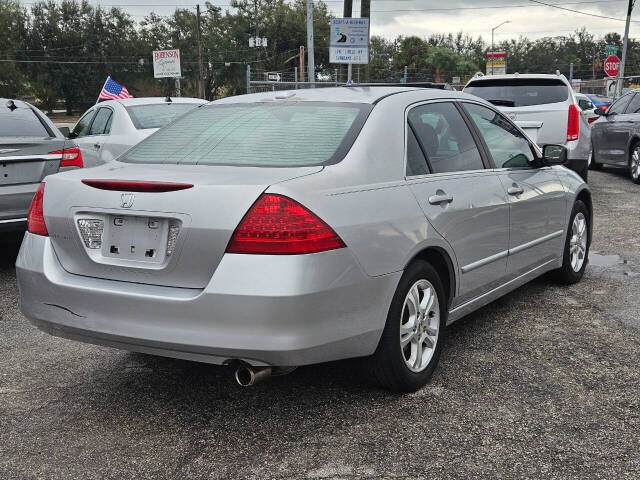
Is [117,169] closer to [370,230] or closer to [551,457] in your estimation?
[370,230]

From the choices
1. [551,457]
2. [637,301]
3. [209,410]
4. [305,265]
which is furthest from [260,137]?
[637,301]

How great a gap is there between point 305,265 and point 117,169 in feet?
3.96

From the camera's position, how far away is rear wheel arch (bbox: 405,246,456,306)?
3.77 m

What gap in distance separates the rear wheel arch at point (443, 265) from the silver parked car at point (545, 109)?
→ 6.17 meters

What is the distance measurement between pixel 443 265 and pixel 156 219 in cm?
159

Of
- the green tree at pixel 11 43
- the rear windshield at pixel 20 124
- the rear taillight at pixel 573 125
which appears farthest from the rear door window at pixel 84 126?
the green tree at pixel 11 43

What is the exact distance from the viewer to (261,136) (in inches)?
147

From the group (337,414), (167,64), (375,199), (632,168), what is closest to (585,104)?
(632,168)

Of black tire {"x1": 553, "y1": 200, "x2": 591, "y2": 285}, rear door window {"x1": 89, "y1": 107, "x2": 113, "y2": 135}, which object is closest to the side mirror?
black tire {"x1": 553, "y1": 200, "x2": 591, "y2": 285}

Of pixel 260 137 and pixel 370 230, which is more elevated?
pixel 260 137

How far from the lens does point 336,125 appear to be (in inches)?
146

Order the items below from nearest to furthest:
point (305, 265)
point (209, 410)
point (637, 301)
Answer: point (305, 265) < point (209, 410) < point (637, 301)

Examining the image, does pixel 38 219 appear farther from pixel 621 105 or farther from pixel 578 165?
pixel 621 105

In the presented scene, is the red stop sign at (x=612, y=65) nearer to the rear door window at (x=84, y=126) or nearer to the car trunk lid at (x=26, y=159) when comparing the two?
the rear door window at (x=84, y=126)
